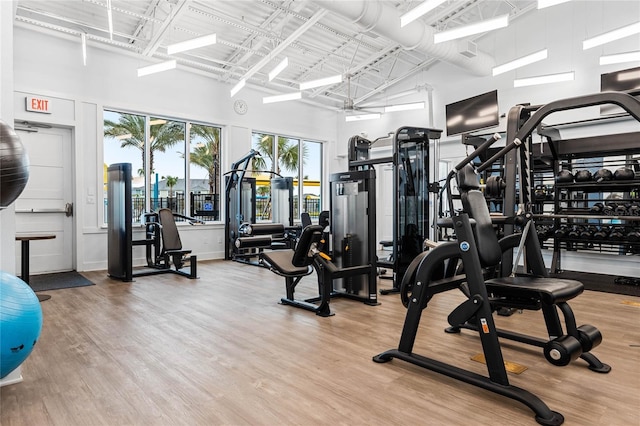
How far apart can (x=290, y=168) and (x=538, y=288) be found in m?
8.20

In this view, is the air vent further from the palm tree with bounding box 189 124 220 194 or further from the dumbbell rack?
the palm tree with bounding box 189 124 220 194

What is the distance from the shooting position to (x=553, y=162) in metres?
6.20

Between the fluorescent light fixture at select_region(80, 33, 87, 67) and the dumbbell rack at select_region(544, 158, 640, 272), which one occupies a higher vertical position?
the fluorescent light fixture at select_region(80, 33, 87, 67)

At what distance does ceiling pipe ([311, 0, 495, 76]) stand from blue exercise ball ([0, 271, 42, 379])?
4.85 metres

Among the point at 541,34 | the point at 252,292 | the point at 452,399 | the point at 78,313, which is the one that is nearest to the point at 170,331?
the point at 78,313

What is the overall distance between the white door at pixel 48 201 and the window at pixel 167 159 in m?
0.64

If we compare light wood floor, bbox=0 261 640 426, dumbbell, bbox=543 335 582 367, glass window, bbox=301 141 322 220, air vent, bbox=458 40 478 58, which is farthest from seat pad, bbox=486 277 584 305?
glass window, bbox=301 141 322 220

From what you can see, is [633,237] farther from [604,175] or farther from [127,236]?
[127,236]

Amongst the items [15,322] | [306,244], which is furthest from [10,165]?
[306,244]

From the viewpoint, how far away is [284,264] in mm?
4172

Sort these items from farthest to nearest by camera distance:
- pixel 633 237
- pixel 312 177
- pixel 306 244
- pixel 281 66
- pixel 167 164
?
1. pixel 312 177
2. pixel 167 164
3. pixel 281 66
4. pixel 633 237
5. pixel 306 244

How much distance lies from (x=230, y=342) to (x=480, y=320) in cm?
188

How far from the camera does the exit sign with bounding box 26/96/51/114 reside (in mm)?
5980

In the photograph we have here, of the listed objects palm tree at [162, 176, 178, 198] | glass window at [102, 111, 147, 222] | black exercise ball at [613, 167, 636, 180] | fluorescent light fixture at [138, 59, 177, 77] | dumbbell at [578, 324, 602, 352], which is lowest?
dumbbell at [578, 324, 602, 352]
